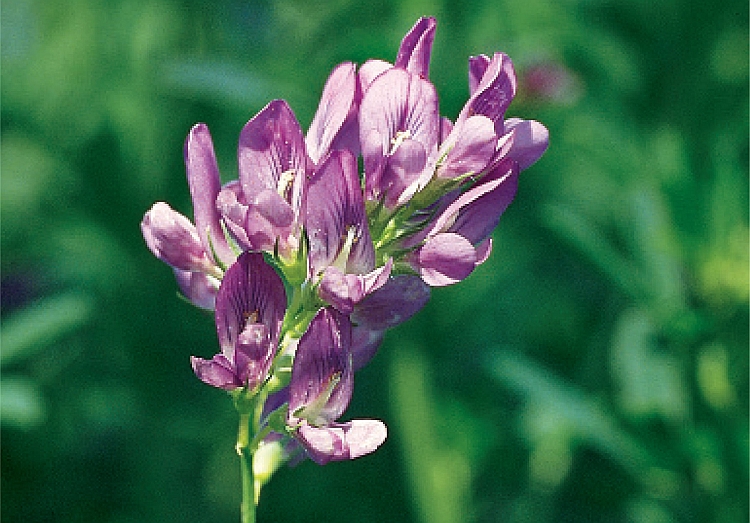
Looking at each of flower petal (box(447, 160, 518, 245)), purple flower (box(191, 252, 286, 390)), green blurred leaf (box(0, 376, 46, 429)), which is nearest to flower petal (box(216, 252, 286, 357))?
purple flower (box(191, 252, 286, 390))

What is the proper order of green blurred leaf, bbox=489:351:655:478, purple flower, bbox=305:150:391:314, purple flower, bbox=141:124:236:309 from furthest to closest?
green blurred leaf, bbox=489:351:655:478 < purple flower, bbox=141:124:236:309 < purple flower, bbox=305:150:391:314

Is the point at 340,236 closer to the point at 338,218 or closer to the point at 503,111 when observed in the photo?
the point at 338,218

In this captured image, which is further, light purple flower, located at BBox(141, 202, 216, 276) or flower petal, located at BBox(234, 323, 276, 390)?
light purple flower, located at BBox(141, 202, 216, 276)

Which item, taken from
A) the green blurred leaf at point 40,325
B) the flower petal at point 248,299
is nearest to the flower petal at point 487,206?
the flower petal at point 248,299

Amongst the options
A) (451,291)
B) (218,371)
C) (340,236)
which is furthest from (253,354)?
(451,291)

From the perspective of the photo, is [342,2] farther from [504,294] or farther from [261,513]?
[261,513]

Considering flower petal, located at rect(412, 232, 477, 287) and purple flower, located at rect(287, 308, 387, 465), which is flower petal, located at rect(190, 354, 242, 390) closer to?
purple flower, located at rect(287, 308, 387, 465)

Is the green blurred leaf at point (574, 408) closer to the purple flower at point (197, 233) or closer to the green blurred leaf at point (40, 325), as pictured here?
the green blurred leaf at point (40, 325)

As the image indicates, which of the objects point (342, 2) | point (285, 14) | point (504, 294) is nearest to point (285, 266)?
point (504, 294)
